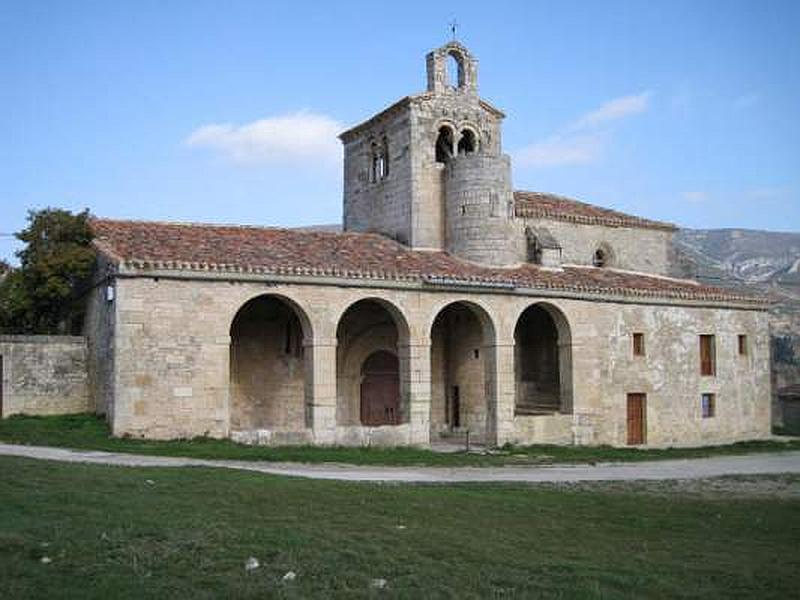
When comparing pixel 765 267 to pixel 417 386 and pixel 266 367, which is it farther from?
pixel 266 367

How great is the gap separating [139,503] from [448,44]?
2092cm

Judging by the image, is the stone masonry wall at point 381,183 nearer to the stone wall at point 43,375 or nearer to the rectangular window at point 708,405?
the stone wall at point 43,375

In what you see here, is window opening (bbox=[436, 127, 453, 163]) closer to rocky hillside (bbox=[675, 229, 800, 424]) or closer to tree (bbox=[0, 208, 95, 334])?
tree (bbox=[0, 208, 95, 334])

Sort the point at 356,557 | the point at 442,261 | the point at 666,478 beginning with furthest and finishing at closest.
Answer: the point at 442,261, the point at 666,478, the point at 356,557

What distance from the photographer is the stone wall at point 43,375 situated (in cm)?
2109

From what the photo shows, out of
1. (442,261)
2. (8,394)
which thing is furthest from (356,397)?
(8,394)

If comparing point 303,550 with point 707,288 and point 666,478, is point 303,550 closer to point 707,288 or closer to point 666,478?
point 666,478

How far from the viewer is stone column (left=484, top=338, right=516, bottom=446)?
941 inches

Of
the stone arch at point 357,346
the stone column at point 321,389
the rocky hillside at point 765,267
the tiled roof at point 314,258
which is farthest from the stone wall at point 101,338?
the rocky hillside at point 765,267

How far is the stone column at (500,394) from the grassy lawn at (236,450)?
4.67 ft

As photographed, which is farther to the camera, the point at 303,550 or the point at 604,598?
the point at 303,550

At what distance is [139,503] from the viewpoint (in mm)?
10547

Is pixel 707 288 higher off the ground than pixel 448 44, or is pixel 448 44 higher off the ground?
pixel 448 44

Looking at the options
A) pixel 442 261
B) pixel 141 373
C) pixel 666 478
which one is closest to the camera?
pixel 666 478
